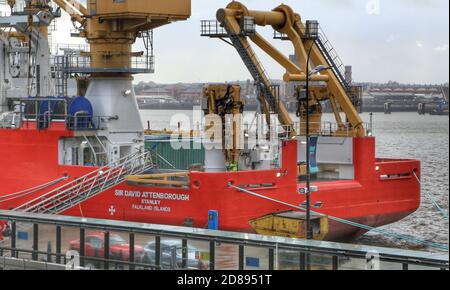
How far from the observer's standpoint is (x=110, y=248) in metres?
20.0

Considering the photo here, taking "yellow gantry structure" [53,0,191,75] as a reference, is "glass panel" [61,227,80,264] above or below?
below

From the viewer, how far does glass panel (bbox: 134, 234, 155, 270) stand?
19547 mm

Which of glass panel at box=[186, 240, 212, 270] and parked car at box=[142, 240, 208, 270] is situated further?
parked car at box=[142, 240, 208, 270]

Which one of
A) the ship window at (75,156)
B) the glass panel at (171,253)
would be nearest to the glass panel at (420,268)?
the glass panel at (171,253)

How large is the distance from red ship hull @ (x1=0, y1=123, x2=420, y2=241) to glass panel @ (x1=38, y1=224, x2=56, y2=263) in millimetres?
12526

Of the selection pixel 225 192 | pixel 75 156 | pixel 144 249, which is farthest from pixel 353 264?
pixel 75 156

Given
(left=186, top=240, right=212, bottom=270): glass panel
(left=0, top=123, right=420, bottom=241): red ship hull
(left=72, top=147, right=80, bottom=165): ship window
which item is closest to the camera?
(left=186, top=240, right=212, bottom=270): glass panel

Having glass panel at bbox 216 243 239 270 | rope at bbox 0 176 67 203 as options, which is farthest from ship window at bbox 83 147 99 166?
glass panel at bbox 216 243 239 270

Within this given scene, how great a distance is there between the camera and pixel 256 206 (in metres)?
33.7

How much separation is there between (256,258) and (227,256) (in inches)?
23.9

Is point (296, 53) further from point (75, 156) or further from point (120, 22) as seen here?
point (75, 156)

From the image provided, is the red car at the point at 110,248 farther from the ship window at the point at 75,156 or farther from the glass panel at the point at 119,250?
the ship window at the point at 75,156

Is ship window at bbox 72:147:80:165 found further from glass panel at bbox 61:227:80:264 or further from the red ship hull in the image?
glass panel at bbox 61:227:80:264

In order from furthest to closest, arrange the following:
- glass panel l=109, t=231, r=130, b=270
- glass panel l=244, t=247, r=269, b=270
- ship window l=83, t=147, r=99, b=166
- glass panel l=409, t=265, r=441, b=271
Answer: ship window l=83, t=147, r=99, b=166 < glass panel l=109, t=231, r=130, b=270 < glass panel l=244, t=247, r=269, b=270 < glass panel l=409, t=265, r=441, b=271
